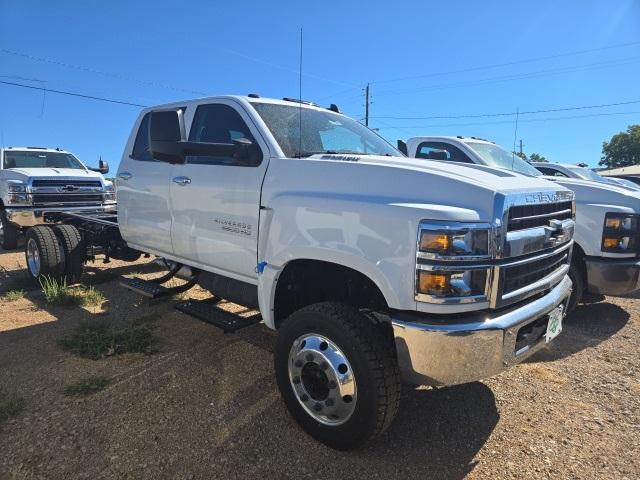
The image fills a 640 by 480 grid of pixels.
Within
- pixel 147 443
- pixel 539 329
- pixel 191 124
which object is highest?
pixel 191 124

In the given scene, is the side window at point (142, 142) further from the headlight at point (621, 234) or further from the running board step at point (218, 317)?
the headlight at point (621, 234)

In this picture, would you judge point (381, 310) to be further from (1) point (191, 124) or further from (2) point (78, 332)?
(2) point (78, 332)

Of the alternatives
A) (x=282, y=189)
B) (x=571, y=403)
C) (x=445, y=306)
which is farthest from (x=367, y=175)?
(x=571, y=403)

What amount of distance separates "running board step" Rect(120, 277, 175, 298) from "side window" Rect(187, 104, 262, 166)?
1294 millimetres

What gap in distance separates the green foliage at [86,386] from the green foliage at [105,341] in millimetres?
490

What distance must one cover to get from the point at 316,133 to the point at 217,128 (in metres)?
0.85

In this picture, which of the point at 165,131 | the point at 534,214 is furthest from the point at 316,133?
the point at 534,214

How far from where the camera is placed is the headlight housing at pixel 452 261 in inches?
90.2

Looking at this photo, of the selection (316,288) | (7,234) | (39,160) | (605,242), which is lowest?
(7,234)

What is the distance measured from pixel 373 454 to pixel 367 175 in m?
1.61

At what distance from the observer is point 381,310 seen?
2830mm

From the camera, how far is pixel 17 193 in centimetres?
797

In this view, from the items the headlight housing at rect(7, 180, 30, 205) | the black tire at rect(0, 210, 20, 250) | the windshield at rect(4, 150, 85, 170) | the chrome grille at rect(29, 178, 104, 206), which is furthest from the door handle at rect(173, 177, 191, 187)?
the windshield at rect(4, 150, 85, 170)

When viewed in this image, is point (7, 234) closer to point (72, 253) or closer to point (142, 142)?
point (72, 253)
